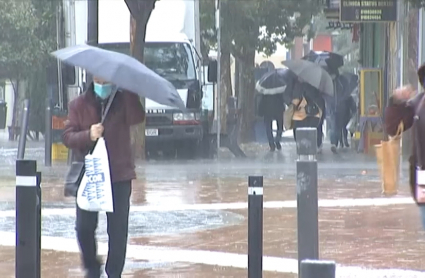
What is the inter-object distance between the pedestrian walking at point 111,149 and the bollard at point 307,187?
45.4 inches

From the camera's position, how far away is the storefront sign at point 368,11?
78.6 ft

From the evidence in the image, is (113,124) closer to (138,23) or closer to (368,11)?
(138,23)

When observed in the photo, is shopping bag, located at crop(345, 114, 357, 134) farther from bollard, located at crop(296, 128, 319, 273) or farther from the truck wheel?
bollard, located at crop(296, 128, 319, 273)

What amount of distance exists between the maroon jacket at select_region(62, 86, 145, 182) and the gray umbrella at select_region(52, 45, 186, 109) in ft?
0.89

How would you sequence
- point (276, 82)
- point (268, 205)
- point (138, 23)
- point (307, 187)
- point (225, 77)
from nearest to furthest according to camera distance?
point (307, 187), point (268, 205), point (138, 23), point (276, 82), point (225, 77)

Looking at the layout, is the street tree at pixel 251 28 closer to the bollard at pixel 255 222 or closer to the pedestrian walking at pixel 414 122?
the pedestrian walking at pixel 414 122

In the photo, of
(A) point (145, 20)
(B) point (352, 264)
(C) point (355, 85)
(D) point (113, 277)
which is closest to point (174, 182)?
(A) point (145, 20)

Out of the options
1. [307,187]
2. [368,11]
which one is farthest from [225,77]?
[307,187]

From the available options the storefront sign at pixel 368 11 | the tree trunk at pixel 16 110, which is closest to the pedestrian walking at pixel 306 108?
the storefront sign at pixel 368 11

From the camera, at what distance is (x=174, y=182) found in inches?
657

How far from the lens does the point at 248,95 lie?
35031 millimetres

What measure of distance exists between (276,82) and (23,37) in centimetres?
1391

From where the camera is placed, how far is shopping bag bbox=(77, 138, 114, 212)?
7207 mm

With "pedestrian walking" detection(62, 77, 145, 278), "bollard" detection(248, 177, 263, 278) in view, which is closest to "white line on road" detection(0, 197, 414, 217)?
"pedestrian walking" detection(62, 77, 145, 278)
